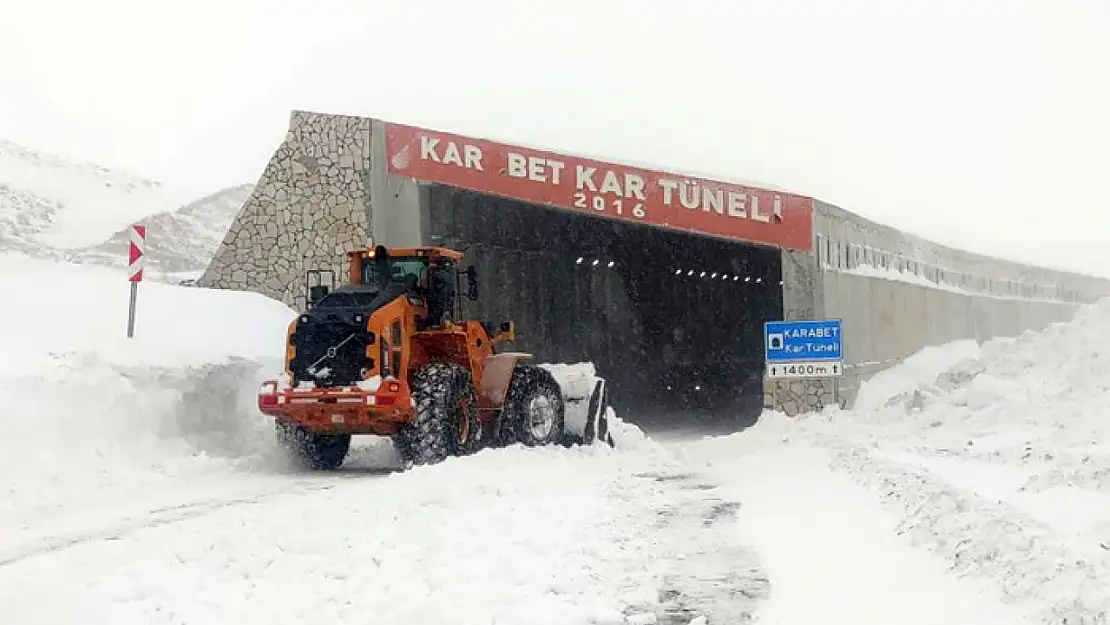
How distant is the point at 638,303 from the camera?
29.6 meters

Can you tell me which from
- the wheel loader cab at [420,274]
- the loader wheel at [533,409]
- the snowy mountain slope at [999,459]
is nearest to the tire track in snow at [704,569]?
the snowy mountain slope at [999,459]

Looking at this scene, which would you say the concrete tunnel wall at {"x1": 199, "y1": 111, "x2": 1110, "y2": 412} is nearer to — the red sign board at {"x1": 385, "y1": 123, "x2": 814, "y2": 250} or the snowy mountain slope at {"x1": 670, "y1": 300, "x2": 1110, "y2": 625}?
the red sign board at {"x1": 385, "y1": 123, "x2": 814, "y2": 250}

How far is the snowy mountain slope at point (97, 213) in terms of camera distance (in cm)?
3591

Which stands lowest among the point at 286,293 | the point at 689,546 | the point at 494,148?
the point at 689,546

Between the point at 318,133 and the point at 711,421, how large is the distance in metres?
12.3

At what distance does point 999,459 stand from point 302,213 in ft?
43.8

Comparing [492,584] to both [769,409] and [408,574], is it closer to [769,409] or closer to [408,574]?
[408,574]

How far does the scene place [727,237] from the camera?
21828mm

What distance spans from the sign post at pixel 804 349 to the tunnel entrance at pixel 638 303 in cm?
643

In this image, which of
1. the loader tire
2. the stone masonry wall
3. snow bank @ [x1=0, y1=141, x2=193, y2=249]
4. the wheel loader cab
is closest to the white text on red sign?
the stone masonry wall

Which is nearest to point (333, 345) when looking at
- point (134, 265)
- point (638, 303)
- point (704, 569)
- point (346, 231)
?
point (134, 265)

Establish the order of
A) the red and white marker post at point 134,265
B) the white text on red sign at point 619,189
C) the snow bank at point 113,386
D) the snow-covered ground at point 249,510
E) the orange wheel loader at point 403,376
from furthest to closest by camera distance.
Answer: the white text on red sign at point 619,189 < the red and white marker post at point 134,265 < the orange wheel loader at point 403,376 < the snow bank at point 113,386 < the snow-covered ground at point 249,510

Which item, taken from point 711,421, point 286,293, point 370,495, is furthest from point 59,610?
point 711,421

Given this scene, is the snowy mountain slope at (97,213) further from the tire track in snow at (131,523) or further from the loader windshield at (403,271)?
the tire track in snow at (131,523)
